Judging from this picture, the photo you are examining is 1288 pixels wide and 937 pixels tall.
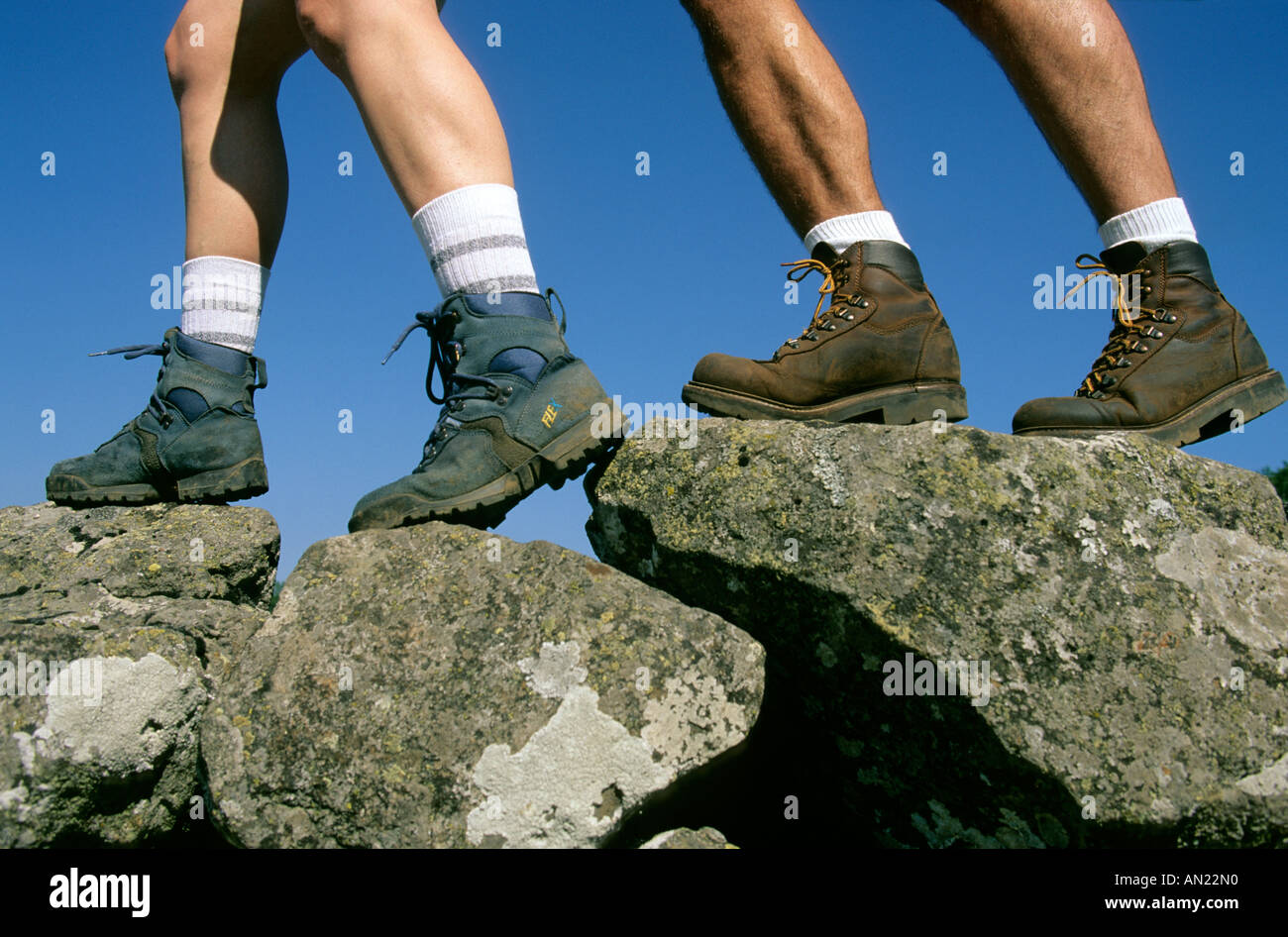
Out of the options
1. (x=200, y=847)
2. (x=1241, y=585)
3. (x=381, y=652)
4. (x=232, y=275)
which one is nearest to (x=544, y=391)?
(x=381, y=652)

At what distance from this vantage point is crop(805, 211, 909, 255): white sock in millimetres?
2551

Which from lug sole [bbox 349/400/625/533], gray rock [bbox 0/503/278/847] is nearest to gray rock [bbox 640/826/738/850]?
lug sole [bbox 349/400/625/533]

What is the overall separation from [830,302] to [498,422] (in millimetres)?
1024

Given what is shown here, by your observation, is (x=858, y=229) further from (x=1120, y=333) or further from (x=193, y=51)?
(x=193, y=51)

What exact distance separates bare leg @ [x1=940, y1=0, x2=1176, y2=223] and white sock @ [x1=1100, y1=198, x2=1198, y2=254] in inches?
0.9

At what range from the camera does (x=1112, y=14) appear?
97.3 inches

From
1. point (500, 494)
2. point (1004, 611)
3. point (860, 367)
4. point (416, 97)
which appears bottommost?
point (1004, 611)

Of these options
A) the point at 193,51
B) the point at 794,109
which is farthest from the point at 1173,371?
the point at 193,51

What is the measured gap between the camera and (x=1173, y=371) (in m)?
2.36

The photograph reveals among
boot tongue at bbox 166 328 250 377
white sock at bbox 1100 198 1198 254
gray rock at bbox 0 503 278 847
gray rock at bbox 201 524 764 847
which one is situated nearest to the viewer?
gray rock at bbox 201 524 764 847

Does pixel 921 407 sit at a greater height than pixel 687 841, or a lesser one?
greater

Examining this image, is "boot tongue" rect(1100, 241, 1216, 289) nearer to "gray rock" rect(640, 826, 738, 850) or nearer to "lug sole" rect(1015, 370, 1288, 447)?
"lug sole" rect(1015, 370, 1288, 447)

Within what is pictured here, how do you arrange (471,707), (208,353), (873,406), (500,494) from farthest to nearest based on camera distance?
(208,353) → (873,406) → (500,494) → (471,707)

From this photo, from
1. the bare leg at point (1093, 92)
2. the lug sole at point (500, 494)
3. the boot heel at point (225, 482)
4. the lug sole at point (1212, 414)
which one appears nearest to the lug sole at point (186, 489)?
the boot heel at point (225, 482)
